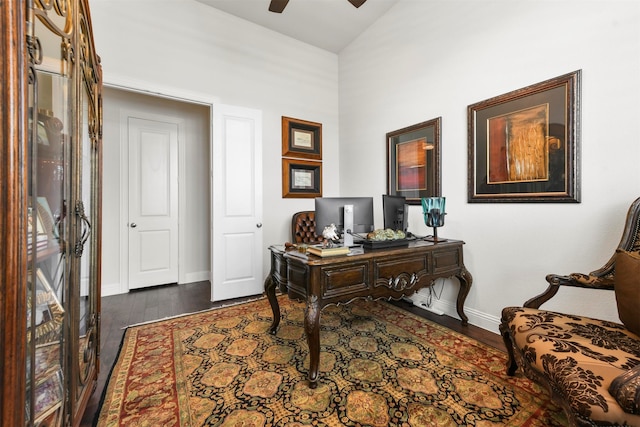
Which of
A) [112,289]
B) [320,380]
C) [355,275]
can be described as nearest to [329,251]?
[355,275]

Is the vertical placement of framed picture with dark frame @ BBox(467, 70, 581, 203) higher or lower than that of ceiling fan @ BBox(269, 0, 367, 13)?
lower

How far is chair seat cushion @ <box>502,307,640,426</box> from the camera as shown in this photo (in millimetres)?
941

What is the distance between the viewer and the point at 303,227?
12.4ft

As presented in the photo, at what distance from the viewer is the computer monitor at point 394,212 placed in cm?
255

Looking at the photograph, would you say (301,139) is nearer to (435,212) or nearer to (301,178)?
(301,178)

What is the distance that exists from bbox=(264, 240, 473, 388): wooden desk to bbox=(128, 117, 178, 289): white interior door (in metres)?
2.40

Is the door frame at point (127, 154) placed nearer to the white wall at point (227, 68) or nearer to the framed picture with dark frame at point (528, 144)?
the white wall at point (227, 68)

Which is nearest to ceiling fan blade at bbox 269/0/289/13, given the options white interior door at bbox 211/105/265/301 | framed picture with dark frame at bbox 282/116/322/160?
white interior door at bbox 211/105/265/301

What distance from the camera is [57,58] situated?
933 mm

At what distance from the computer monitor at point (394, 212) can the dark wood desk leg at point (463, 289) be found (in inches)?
25.9

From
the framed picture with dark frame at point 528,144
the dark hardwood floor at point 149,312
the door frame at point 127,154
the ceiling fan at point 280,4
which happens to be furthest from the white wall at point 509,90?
the door frame at point 127,154

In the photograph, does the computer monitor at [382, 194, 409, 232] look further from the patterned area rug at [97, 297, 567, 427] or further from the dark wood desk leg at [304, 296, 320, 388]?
the dark wood desk leg at [304, 296, 320, 388]

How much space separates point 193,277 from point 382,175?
10.4ft

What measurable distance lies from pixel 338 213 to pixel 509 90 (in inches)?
70.7
